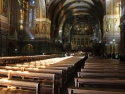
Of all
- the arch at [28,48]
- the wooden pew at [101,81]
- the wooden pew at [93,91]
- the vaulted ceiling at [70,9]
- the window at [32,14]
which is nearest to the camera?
the wooden pew at [93,91]

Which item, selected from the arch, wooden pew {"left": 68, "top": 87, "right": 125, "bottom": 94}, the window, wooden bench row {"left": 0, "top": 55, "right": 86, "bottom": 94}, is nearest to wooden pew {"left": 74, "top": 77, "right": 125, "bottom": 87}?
wooden pew {"left": 68, "top": 87, "right": 125, "bottom": 94}

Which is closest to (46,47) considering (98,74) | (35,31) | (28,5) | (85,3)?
(35,31)

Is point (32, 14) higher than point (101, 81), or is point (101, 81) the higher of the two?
point (32, 14)

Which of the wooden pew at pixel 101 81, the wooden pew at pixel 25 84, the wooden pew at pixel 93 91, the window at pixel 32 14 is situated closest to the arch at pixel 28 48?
the window at pixel 32 14

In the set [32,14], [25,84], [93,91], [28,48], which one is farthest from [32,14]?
[93,91]

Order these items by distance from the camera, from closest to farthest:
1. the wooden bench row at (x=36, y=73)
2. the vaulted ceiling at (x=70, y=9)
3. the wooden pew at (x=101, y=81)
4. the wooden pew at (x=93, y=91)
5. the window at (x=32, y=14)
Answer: the wooden pew at (x=93, y=91), the wooden pew at (x=101, y=81), the wooden bench row at (x=36, y=73), the window at (x=32, y=14), the vaulted ceiling at (x=70, y=9)

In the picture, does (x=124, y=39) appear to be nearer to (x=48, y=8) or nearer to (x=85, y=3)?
(x=48, y=8)

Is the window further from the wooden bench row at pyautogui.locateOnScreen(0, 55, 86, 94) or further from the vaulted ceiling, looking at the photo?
the wooden bench row at pyautogui.locateOnScreen(0, 55, 86, 94)

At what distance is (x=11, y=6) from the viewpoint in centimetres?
2856

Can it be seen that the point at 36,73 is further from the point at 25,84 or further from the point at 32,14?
the point at 32,14

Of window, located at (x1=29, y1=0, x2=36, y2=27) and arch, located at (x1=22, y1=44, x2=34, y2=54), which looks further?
window, located at (x1=29, y1=0, x2=36, y2=27)

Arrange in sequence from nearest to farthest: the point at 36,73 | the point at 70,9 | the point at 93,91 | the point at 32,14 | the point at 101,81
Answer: the point at 93,91, the point at 101,81, the point at 36,73, the point at 32,14, the point at 70,9

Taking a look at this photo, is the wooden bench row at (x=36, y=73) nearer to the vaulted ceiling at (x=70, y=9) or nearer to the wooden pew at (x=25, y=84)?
the wooden pew at (x=25, y=84)

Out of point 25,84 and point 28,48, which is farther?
point 28,48
